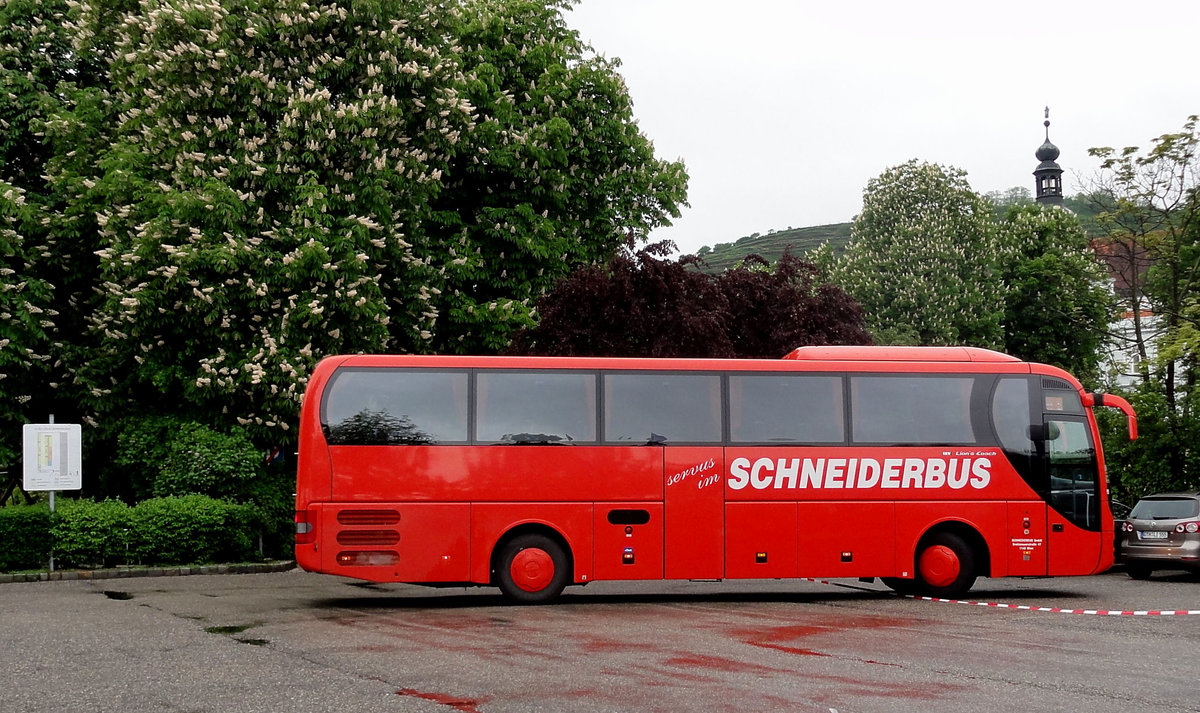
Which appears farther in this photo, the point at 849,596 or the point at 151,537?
the point at 151,537

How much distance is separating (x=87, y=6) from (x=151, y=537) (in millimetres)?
11051

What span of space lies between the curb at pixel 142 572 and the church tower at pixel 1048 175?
251 ft

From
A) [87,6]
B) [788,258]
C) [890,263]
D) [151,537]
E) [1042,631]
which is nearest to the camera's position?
Answer: [1042,631]

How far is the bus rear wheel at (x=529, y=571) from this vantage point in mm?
16609

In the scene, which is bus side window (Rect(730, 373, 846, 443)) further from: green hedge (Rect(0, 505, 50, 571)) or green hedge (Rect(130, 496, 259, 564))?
green hedge (Rect(0, 505, 50, 571))

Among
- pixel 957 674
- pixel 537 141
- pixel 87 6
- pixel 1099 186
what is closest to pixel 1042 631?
pixel 957 674

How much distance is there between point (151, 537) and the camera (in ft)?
75.9

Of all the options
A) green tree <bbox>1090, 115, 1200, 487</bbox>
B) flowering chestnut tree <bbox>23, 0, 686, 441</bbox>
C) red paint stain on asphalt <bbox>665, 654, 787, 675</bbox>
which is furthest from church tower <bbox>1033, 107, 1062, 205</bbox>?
red paint stain on asphalt <bbox>665, 654, 787, 675</bbox>

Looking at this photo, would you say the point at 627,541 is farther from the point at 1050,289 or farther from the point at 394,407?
the point at 1050,289

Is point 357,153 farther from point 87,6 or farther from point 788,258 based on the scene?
point 788,258

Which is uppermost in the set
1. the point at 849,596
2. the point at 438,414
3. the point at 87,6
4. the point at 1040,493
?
the point at 87,6

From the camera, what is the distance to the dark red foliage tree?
25188mm

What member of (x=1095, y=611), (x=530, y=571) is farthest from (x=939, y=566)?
(x=530, y=571)

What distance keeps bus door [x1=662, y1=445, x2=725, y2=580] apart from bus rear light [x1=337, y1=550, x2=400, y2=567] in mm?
3625
